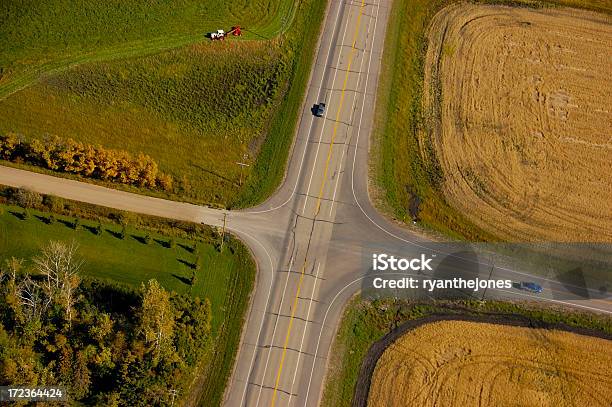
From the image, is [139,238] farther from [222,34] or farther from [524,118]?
[524,118]

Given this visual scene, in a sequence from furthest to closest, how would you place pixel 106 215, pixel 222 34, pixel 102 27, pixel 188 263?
1. pixel 222 34
2. pixel 102 27
3. pixel 106 215
4. pixel 188 263

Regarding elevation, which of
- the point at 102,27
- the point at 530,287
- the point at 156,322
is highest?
the point at 102,27

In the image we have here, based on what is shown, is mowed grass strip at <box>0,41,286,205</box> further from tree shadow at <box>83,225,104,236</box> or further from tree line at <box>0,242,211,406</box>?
tree line at <box>0,242,211,406</box>

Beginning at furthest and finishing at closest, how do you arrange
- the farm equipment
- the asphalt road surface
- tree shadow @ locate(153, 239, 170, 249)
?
the farm equipment, tree shadow @ locate(153, 239, 170, 249), the asphalt road surface

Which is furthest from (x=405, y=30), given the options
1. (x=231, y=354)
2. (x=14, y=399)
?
(x=14, y=399)

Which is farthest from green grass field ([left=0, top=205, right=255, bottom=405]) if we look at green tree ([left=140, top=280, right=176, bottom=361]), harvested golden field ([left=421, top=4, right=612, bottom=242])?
harvested golden field ([left=421, top=4, right=612, bottom=242])

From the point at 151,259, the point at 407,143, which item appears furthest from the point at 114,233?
the point at 407,143

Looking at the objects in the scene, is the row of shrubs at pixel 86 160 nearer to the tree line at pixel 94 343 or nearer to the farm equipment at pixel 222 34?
the tree line at pixel 94 343
